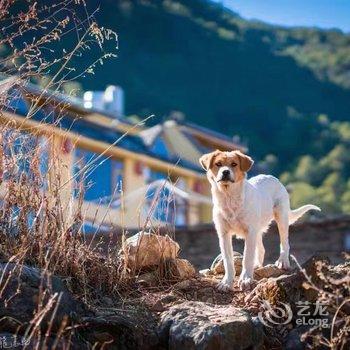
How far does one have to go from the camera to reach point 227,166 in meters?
6.56

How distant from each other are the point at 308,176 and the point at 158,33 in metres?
18.9

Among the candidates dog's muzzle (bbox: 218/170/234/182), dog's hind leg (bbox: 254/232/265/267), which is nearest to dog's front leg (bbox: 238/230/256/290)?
dog's muzzle (bbox: 218/170/234/182)

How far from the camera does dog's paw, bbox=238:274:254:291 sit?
6.43 m

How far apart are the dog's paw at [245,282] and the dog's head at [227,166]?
607 mm

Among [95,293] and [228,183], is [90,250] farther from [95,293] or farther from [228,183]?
[228,183]

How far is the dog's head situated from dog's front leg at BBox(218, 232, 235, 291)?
376 mm

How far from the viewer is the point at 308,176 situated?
208ft

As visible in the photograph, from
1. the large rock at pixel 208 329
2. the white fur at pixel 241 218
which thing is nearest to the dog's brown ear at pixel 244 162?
the white fur at pixel 241 218

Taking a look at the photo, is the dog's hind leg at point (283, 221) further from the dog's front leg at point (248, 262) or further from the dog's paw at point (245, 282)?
the dog's paw at point (245, 282)

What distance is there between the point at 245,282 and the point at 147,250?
0.69m

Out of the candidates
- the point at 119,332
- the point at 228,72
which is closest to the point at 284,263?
the point at 119,332

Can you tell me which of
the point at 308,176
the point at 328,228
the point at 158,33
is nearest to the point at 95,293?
the point at 328,228

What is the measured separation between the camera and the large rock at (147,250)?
661 centimetres

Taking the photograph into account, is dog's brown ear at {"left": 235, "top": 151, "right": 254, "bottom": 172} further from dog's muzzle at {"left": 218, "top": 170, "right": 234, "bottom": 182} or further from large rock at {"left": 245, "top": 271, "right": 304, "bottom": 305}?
large rock at {"left": 245, "top": 271, "right": 304, "bottom": 305}
